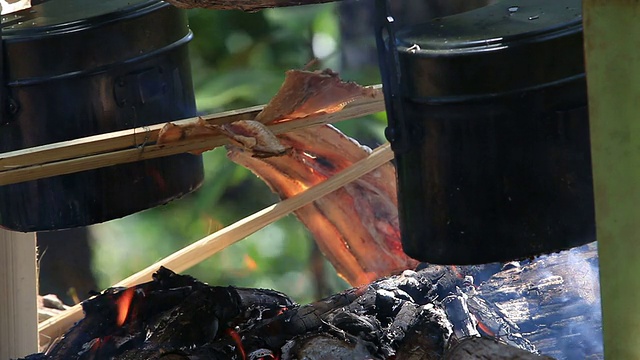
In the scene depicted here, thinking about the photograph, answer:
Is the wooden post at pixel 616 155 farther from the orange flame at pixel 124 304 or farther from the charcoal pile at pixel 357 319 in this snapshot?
the orange flame at pixel 124 304

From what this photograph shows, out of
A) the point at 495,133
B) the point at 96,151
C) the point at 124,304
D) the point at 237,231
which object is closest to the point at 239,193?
the point at 237,231

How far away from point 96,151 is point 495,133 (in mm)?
1074

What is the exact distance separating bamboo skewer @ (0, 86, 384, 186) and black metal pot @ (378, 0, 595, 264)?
2.10ft

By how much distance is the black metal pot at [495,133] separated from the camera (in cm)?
225

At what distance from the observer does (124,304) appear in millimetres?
3098

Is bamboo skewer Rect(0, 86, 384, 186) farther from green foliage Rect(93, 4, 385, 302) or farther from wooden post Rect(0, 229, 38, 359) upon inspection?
green foliage Rect(93, 4, 385, 302)

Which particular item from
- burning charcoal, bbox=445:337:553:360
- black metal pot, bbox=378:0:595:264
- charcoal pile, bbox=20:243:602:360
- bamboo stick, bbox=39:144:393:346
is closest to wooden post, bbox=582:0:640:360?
burning charcoal, bbox=445:337:553:360

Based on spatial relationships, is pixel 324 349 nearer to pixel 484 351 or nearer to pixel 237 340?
pixel 237 340

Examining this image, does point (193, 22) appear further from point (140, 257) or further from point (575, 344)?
point (575, 344)

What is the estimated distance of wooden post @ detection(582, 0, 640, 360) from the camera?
1.79 metres

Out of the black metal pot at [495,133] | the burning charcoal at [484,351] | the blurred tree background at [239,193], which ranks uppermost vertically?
the black metal pot at [495,133]

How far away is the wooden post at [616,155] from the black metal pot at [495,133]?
0.41m

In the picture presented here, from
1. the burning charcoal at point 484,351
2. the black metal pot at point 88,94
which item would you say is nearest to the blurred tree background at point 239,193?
the black metal pot at point 88,94

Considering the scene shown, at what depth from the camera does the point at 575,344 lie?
2.86 meters
